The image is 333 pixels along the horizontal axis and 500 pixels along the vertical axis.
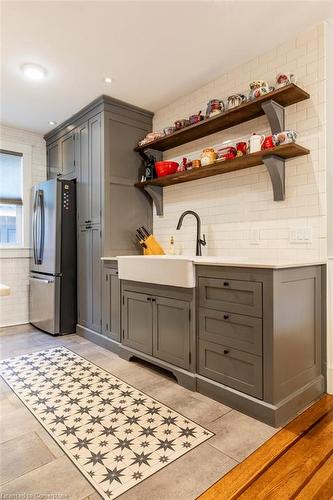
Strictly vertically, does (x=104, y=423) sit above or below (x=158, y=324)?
below

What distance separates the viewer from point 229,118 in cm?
258

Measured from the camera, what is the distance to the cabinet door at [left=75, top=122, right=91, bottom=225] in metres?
3.53

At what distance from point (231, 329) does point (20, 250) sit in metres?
3.33

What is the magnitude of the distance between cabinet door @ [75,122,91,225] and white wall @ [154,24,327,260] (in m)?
1.01

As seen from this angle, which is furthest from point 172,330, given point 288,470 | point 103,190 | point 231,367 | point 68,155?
point 68,155

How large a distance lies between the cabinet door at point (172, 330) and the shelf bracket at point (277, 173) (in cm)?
108

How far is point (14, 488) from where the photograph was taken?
4.36 feet

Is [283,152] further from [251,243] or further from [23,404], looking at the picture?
[23,404]

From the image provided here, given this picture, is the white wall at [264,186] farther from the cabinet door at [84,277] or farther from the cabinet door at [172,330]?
the cabinet door at [84,277]

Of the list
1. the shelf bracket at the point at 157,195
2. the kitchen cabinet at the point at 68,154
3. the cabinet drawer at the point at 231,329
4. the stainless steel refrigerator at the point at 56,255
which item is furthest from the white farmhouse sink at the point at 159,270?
the kitchen cabinet at the point at 68,154

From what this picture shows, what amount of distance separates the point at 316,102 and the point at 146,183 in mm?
1745

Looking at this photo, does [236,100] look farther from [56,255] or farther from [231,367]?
[56,255]

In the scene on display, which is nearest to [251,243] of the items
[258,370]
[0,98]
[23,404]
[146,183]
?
[258,370]

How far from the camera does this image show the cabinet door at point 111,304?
306 cm
